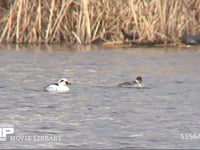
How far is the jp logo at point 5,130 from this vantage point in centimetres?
955

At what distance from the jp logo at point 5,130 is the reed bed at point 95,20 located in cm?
1237

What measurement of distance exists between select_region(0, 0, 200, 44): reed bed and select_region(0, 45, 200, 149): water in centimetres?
142

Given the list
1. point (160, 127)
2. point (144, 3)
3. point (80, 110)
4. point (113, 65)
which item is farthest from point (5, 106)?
point (144, 3)

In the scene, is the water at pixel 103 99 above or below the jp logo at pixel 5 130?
below

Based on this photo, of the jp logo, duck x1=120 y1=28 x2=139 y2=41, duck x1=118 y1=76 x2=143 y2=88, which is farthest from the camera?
duck x1=120 y1=28 x2=139 y2=41

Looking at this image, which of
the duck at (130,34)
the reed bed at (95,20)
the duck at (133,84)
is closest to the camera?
the duck at (133,84)

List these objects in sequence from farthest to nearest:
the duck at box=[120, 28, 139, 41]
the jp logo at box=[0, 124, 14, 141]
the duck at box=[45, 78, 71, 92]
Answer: the duck at box=[120, 28, 139, 41], the duck at box=[45, 78, 71, 92], the jp logo at box=[0, 124, 14, 141]

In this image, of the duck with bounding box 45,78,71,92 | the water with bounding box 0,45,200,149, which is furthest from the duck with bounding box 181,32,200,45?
the duck with bounding box 45,78,71,92

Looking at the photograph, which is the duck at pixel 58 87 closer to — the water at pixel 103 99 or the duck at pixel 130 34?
the water at pixel 103 99

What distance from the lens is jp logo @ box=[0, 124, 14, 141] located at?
31.3 feet

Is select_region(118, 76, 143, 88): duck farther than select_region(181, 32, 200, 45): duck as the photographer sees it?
No

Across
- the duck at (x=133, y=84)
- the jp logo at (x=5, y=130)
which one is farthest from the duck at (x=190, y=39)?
the jp logo at (x=5, y=130)

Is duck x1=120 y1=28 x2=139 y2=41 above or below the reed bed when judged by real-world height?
below

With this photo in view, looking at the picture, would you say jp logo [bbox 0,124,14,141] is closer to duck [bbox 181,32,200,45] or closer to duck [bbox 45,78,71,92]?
duck [bbox 45,78,71,92]
